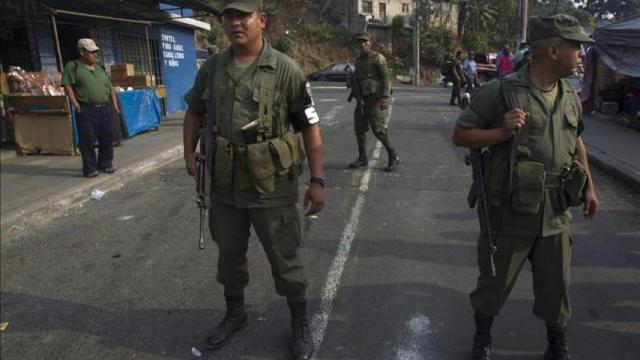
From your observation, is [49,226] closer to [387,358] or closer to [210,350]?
[210,350]

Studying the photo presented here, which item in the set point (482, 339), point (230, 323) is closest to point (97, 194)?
point (230, 323)

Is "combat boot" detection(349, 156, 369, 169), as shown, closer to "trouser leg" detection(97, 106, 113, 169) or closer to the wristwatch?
"trouser leg" detection(97, 106, 113, 169)

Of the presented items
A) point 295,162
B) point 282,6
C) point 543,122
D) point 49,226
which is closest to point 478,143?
point 543,122

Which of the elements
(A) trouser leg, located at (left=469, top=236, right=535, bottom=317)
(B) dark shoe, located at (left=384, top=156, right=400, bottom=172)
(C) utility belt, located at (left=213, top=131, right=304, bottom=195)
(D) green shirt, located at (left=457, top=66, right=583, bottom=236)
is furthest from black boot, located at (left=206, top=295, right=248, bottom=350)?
(B) dark shoe, located at (left=384, top=156, right=400, bottom=172)

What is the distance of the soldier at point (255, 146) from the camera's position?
280 centimetres

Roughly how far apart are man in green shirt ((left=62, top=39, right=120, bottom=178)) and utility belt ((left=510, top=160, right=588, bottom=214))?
19.7 ft

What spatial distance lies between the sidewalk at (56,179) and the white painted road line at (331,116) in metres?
3.62

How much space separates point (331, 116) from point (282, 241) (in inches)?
440

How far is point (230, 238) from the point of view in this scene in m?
3.01

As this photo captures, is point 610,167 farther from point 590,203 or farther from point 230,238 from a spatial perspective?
point 230,238

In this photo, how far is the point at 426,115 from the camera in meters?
13.7

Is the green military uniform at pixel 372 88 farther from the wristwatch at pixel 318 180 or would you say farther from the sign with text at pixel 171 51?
the sign with text at pixel 171 51

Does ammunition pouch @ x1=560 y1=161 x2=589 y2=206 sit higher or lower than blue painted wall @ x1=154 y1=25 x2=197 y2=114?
lower

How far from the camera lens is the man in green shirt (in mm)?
6902
